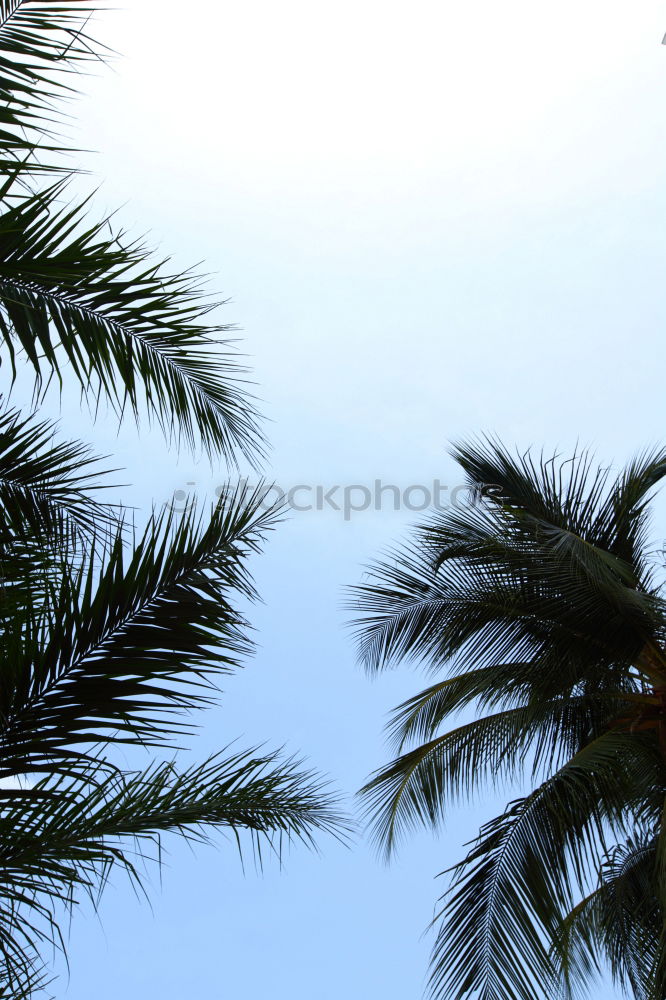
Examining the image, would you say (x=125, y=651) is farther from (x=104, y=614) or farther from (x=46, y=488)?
(x=46, y=488)

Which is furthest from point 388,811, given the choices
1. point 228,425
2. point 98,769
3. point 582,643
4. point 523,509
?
point 98,769

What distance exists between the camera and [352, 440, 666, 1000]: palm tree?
6.39 meters

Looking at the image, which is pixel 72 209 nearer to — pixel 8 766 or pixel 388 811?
pixel 8 766

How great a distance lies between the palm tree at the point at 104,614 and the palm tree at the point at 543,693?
134 inches

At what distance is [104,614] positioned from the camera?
7.88 ft

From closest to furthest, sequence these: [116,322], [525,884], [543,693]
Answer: [116,322]
[525,884]
[543,693]

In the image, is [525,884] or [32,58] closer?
[32,58]

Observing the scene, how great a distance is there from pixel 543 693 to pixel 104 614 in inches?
230

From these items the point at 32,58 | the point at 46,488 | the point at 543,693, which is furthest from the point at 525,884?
the point at 32,58

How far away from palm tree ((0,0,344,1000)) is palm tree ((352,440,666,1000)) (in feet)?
11.2

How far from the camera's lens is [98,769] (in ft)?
7.59

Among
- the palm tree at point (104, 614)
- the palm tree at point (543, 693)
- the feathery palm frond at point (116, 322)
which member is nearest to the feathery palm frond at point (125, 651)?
the palm tree at point (104, 614)

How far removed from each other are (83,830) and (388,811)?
21.8ft

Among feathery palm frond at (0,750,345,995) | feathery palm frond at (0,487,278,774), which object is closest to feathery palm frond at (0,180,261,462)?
feathery palm frond at (0,487,278,774)
